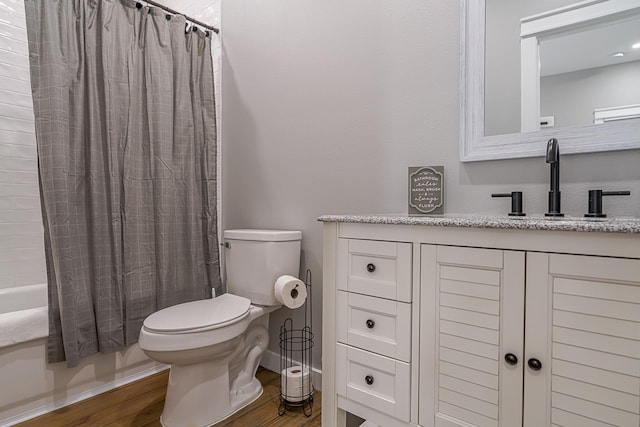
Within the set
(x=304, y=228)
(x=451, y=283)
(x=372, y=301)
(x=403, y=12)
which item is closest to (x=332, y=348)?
(x=372, y=301)

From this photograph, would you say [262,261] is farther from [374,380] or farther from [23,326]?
[23,326]

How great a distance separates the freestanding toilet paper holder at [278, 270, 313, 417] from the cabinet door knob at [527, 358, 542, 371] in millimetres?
1078

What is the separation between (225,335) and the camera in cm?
143

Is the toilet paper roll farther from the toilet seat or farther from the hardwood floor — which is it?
the toilet seat

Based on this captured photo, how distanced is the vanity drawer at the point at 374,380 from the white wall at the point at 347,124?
0.63 meters

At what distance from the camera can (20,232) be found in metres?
1.97

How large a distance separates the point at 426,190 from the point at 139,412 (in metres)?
1.64

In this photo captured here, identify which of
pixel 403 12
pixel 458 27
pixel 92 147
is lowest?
pixel 92 147

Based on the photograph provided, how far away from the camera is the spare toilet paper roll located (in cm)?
162

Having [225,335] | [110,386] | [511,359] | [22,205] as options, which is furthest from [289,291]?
[22,205]

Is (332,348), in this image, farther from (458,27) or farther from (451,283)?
(458,27)

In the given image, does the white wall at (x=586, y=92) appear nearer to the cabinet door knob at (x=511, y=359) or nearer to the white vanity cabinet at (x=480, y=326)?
the white vanity cabinet at (x=480, y=326)

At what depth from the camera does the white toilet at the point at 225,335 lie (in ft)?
4.46

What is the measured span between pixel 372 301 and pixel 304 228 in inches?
31.8
